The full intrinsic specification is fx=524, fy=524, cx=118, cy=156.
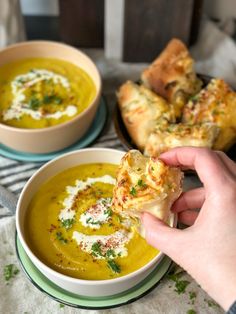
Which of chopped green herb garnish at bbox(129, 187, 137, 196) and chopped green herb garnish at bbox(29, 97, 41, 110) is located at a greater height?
chopped green herb garnish at bbox(129, 187, 137, 196)

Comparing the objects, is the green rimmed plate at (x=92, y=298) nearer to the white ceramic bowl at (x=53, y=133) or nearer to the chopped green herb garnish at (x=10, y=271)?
the chopped green herb garnish at (x=10, y=271)

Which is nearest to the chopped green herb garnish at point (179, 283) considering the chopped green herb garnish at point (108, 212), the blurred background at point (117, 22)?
the chopped green herb garnish at point (108, 212)

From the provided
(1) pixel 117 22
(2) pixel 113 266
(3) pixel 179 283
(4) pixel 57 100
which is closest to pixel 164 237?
(2) pixel 113 266

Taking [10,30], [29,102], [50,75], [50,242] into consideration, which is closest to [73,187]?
[50,242]

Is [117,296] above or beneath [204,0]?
beneath

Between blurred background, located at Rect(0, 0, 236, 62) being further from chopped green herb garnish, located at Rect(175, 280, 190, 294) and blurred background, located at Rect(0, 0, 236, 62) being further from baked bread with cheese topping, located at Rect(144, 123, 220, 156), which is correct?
chopped green herb garnish, located at Rect(175, 280, 190, 294)

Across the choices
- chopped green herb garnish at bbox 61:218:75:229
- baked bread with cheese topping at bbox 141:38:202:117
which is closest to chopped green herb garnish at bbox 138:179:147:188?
chopped green herb garnish at bbox 61:218:75:229

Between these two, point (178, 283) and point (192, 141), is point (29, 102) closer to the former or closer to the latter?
point (192, 141)
